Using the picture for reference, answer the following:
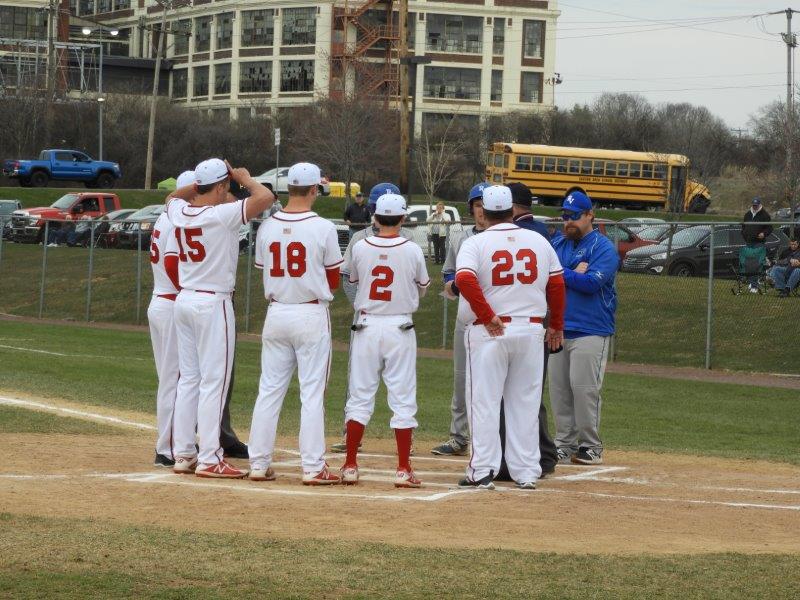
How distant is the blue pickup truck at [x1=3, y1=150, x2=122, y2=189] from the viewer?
197 feet

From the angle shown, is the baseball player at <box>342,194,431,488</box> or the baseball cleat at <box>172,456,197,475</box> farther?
the baseball cleat at <box>172,456,197,475</box>

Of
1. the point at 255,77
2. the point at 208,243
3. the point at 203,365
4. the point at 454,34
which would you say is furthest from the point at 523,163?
the point at 208,243

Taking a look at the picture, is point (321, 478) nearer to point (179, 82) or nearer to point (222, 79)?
point (222, 79)

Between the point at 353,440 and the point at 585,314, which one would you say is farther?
the point at 585,314

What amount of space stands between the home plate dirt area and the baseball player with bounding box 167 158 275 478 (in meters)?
0.33

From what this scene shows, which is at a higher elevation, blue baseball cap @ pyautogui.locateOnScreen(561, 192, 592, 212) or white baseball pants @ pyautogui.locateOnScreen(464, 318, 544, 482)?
blue baseball cap @ pyautogui.locateOnScreen(561, 192, 592, 212)

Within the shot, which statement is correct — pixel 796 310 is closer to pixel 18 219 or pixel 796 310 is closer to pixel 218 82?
pixel 18 219

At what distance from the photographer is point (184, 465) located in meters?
10.0

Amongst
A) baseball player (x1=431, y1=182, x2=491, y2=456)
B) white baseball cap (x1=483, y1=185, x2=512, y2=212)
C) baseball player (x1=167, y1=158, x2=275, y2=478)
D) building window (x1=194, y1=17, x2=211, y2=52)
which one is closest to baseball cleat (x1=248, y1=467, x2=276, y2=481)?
baseball player (x1=167, y1=158, x2=275, y2=478)

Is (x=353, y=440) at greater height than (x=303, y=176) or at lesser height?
lesser

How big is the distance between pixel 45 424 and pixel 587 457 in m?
5.18

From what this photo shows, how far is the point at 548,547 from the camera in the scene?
756 cm

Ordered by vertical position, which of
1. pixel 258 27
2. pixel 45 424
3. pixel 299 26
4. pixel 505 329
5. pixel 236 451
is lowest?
pixel 45 424

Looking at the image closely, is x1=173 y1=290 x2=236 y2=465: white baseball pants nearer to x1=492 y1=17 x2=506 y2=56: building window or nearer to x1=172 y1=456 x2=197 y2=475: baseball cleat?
x1=172 y1=456 x2=197 y2=475: baseball cleat
